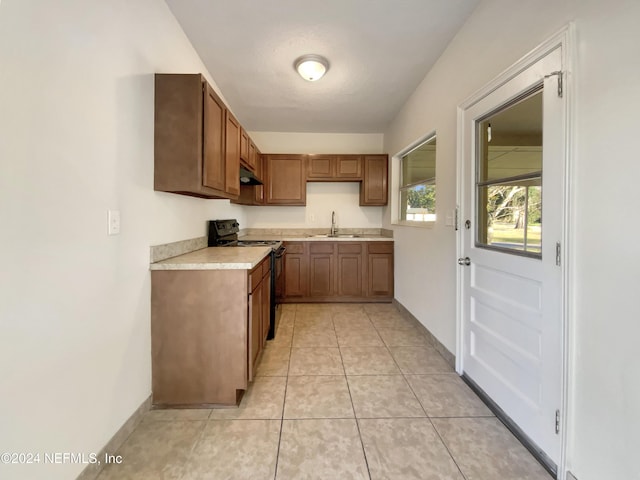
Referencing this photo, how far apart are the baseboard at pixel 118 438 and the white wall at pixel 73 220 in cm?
4

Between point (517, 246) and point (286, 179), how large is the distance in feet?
10.6

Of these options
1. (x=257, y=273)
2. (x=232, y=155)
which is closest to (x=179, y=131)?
(x=232, y=155)

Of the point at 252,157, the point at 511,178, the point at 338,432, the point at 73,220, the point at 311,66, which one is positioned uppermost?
the point at 311,66

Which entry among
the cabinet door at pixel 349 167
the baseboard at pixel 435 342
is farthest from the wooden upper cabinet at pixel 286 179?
the baseboard at pixel 435 342

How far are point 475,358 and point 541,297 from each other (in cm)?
79

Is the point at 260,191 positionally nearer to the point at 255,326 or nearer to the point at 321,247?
the point at 321,247

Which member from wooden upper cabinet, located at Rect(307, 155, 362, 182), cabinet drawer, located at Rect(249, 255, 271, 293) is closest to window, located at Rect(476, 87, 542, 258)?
cabinet drawer, located at Rect(249, 255, 271, 293)

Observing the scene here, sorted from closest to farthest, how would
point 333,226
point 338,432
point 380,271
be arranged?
1. point 338,432
2. point 380,271
3. point 333,226

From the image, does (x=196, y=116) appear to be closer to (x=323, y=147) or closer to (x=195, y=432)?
(x=195, y=432)

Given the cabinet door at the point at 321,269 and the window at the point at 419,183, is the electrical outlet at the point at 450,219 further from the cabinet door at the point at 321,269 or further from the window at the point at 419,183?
the cabinet door at the point at 321,269

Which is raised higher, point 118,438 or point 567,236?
point 567,236

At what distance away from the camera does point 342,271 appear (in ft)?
13.2

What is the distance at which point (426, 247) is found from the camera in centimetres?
283

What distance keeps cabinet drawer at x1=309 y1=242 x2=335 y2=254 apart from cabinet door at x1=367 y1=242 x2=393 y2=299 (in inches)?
21.2
